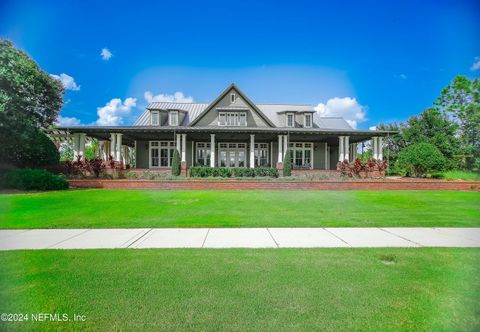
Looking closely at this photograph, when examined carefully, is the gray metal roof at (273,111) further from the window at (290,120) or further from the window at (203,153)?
the window at (203,153)

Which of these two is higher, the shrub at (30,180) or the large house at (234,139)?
the large house at (234,139)

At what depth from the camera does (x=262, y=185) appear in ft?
54.6

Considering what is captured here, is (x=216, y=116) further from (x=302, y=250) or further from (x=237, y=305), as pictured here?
(x=237, y=305)

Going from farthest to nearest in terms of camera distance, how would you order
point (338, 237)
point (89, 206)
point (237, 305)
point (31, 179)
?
point (31, 179), point (89, 206), point (338, 237), point (237, 305)

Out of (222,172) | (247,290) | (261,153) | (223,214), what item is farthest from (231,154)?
(247,290)

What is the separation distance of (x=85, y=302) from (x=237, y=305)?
1623 millimetres

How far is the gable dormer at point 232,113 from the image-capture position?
25.5 m

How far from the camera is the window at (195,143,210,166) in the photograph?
27781 millimetres

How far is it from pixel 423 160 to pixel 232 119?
1720 cm

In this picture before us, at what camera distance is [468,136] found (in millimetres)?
2248

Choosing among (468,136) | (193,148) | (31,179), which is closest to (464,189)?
(468,136)

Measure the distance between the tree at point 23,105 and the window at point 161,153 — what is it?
8585mm

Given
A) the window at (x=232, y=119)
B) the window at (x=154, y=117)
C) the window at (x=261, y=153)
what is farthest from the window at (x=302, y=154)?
the window at (x=154, y=117)

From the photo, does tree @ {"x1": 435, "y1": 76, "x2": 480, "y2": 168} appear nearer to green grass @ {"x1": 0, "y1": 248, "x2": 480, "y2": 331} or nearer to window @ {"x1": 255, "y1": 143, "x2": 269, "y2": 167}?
green grass @ {"x1": 0, "y1": 248, "x2": 480, "y2": 331}
